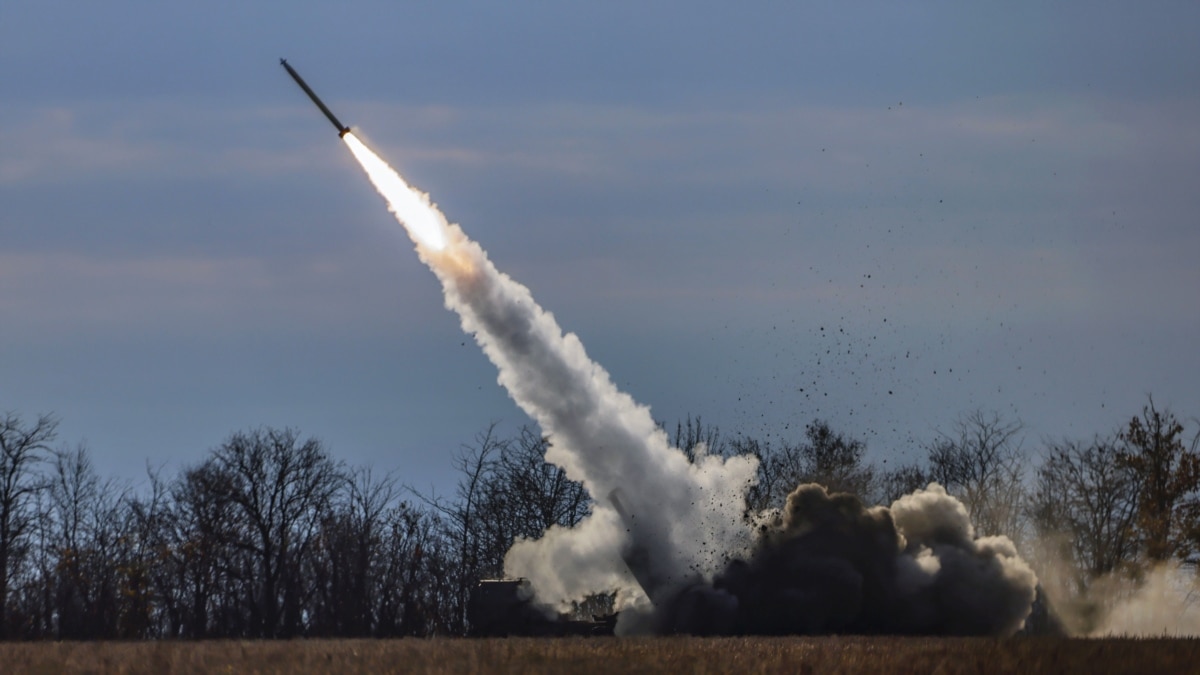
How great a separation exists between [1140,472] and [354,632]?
3174cm

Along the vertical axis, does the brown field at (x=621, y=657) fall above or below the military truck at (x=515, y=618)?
below

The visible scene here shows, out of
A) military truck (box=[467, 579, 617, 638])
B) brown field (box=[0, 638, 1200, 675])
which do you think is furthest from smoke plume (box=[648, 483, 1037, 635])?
brown field (box=[0, 638, 1200, 675])

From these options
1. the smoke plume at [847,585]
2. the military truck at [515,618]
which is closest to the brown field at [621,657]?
the military truck at [515,618]

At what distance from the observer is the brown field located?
3225cm

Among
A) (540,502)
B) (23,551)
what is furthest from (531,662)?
(23,551)

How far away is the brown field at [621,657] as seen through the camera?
3225 cm

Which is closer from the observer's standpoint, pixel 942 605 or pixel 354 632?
pixel 942 605

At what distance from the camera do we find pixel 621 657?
34.3 metres

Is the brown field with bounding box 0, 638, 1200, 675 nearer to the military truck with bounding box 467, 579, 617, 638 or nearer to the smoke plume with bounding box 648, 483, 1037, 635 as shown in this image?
the military truck with bounding box 467, 579, 617, 638

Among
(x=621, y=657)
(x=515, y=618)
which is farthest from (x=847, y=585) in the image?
(x=621, y=657)

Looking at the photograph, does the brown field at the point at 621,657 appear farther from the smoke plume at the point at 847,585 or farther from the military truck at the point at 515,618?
the smoke plume at the point at 847,585

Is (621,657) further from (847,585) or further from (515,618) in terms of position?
(847,585)

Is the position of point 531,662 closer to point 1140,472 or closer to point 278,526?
point 1140,472

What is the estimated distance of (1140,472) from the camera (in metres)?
68.9
